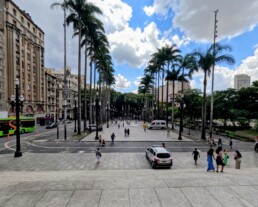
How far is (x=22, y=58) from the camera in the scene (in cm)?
Answer: 5731

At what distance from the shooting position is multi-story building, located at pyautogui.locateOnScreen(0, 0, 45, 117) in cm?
4944

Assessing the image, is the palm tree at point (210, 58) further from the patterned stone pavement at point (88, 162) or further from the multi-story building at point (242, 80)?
the multi-story building at point (242, 80)

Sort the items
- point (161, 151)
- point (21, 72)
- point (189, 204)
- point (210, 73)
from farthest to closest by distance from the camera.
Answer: point (21, 72), point (210, 73), point (161, 151), point (189, 204)

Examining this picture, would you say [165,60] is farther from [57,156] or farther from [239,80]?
[239,80]

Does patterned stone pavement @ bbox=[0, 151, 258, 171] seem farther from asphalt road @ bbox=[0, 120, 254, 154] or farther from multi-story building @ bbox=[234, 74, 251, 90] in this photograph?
multi-story building @ bbox=[234, 74, 251, 90]

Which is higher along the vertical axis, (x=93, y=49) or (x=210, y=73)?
(x=93, y=49)

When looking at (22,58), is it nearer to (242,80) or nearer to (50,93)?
(50,93)

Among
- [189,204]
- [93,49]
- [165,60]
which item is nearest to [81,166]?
[189,204]

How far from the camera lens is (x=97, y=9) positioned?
3478cm

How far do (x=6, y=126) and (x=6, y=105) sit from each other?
1812 cm

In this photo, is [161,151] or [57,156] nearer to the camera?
[161,151]

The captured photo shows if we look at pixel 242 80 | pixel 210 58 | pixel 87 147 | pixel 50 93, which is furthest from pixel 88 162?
pixel 242 80

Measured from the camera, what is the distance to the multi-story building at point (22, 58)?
49.4 meters

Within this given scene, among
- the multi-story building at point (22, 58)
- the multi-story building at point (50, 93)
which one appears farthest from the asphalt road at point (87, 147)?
the multi-story building at point (50, 93)
